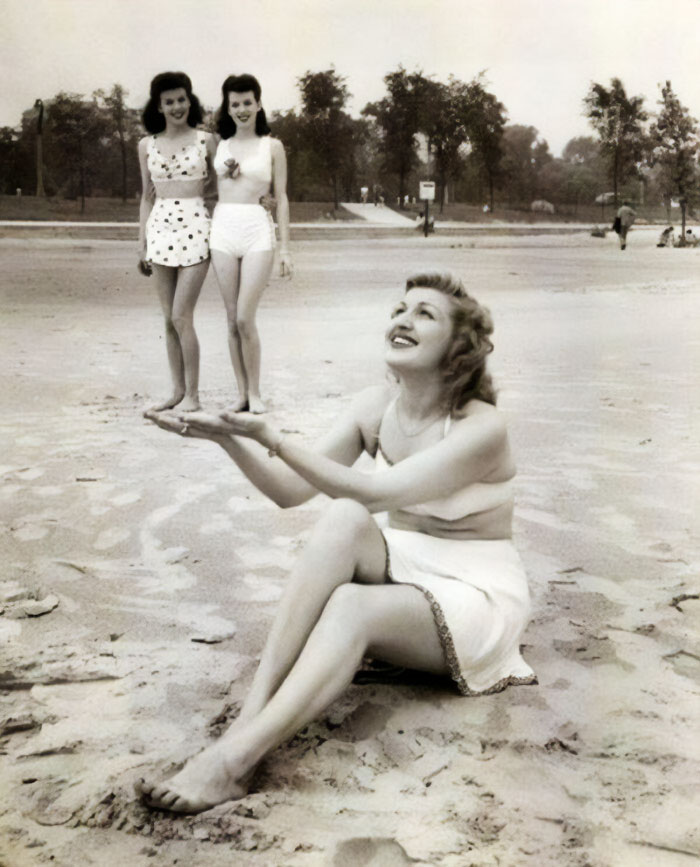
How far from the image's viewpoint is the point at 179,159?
2520 mm

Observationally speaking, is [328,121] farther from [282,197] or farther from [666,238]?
[666,238]

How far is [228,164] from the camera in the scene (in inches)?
99.8

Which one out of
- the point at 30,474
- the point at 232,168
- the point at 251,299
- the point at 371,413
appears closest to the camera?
the point at 371,413

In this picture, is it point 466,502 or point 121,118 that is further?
point 121,118

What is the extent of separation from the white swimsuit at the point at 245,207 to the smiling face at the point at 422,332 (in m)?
0.92

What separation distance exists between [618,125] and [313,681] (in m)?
1.94

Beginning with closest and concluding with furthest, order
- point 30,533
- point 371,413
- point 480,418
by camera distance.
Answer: point 480,418 → point 371,413 → point 30,533

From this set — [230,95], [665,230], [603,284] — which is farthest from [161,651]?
[603,284]

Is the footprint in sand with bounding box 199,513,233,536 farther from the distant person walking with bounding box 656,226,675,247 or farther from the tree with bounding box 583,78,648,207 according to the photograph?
the distant person walking with bounding box 656,226,675,247

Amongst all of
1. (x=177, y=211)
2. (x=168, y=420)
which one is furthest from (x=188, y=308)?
(x=168, y=420)

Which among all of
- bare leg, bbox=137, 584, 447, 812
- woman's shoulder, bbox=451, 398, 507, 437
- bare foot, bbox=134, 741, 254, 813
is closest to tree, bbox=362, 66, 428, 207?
woman's shoulder, bbox=451, 398, 507, 437

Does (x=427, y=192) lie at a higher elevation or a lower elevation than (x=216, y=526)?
higher

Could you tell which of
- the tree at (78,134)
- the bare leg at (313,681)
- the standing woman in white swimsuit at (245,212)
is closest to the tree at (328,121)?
the standing woman in white swimsuit at (245,212)

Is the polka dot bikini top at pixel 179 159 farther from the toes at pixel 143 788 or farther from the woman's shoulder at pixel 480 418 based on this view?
the toes at pixel 143 788
